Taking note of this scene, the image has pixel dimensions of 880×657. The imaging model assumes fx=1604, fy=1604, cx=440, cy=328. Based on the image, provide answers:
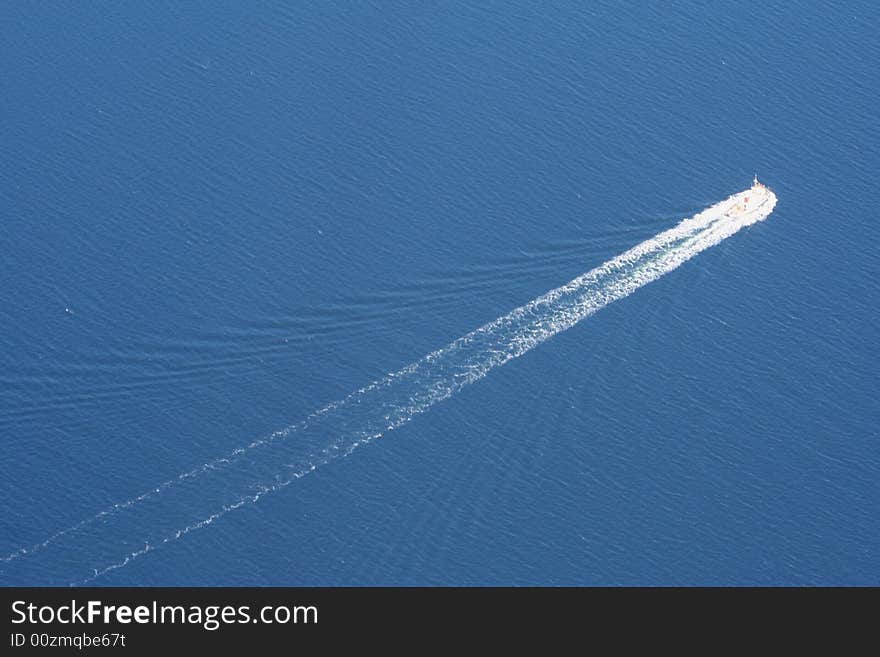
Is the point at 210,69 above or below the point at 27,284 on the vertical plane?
above

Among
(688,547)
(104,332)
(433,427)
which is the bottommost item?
(688,547)

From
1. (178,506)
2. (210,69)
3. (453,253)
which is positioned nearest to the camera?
(178,506)

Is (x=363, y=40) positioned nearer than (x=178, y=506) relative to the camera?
No

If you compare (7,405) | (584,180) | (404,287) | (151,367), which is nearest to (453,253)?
(404,287)

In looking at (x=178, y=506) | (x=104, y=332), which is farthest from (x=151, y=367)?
(x=178, y=506)

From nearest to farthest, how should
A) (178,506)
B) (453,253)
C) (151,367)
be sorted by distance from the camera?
(178,506) → (151,367) → (453,253)

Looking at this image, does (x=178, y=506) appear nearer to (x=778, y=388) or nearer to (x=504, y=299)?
(x=504, y=299)
